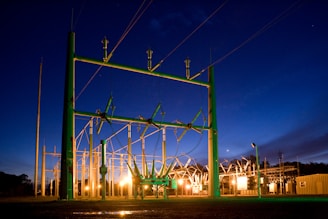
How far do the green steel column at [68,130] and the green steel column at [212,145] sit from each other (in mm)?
9177

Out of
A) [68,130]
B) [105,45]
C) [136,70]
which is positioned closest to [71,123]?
[68,130]

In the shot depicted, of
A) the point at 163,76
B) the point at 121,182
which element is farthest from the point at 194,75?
the point at 121,182

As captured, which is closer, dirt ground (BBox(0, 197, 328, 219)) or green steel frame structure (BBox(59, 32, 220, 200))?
dirt ground (BBox(0, 197, 328, 219))

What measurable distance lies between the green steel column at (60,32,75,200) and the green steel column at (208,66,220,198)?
9.18 metres

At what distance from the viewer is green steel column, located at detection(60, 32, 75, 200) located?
17.3 metres

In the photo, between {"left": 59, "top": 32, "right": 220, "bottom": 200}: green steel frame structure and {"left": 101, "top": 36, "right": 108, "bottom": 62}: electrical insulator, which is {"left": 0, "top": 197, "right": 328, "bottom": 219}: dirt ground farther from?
{"left": 101, "top": 36, "right": 108, "bottom": 62}: electrical insulator

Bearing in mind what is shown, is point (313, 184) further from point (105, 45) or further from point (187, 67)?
point (105, 45)

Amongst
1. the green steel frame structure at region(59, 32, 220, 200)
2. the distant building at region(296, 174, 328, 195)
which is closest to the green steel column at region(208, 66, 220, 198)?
the green steel frame structure at region(59, 32, 220, 200)

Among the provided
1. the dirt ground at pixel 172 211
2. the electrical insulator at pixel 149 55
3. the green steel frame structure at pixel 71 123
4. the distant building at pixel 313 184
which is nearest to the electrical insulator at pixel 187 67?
the green steel frame structure at pixel 71 123

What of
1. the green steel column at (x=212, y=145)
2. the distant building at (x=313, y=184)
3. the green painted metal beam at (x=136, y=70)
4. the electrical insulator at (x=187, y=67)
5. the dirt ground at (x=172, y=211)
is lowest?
the distant building at (x=313, y=184)

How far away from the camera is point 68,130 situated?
18.0 meters

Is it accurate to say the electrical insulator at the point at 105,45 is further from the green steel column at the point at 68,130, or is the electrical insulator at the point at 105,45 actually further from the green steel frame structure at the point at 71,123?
the green steel column at the point at 68,130

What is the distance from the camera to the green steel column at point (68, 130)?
56.9 feet

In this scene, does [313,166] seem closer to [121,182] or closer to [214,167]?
[121,182]
